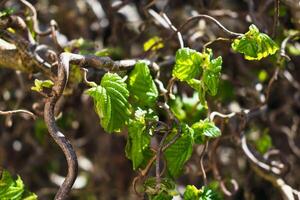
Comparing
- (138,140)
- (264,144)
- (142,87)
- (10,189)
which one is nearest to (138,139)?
(138,140)

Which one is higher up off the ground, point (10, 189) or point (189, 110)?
point (10, 189)

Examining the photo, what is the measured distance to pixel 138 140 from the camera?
3.10 feet

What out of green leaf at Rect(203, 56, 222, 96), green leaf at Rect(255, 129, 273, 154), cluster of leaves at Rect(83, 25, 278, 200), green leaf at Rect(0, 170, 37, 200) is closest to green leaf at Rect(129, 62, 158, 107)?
cluster of leaves at Rect(83, 25, 278, 200)

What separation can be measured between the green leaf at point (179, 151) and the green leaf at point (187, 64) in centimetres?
8

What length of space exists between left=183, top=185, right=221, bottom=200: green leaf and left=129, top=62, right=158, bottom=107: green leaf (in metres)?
0.17

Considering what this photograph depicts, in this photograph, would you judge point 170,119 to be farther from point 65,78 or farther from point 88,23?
point 88,23

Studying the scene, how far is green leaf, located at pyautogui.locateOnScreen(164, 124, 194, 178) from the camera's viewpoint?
0.94m

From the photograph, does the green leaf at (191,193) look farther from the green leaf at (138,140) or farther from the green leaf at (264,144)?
the green leaf at (264,144)

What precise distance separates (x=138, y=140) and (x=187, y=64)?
150 mm

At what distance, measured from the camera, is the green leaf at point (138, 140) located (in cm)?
93

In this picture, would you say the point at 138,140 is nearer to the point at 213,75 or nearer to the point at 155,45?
the point at 213,75

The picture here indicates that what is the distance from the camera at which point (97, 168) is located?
1747 millimetres

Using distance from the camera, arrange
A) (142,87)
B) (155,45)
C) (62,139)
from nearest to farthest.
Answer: (62,139)
(142,87)
(155,45)

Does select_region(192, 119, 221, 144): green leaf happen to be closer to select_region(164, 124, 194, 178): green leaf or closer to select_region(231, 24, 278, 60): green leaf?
select_region(164, 124, 194, 178): green leaf
